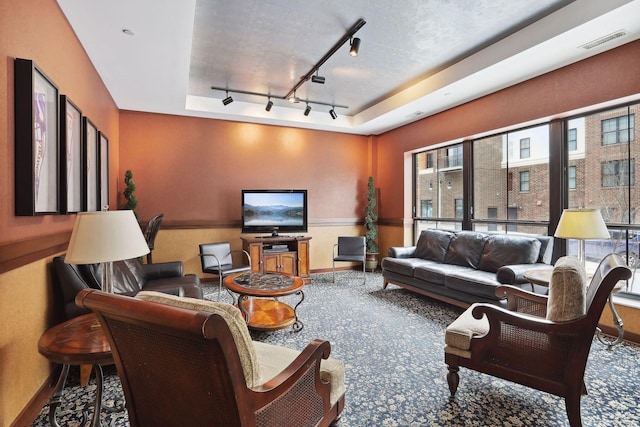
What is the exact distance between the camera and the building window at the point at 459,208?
5.12 metres

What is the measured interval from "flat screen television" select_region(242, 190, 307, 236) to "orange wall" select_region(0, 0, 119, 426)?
10.1 ft

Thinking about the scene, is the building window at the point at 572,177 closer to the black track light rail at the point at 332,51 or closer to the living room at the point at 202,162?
the living room at the point at 202,162

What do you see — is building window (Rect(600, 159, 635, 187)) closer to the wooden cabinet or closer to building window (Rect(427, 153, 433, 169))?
building window (Rect(427, 153, 433, 169))

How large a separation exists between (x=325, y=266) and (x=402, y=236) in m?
1.64

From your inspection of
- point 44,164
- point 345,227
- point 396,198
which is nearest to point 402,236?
point 396,198

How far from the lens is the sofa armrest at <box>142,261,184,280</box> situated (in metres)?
3.69

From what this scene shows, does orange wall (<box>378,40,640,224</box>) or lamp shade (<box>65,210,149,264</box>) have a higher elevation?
orange wall (<box>378,40,640,224</box>)

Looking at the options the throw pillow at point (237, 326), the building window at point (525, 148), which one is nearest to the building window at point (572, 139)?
the building window at point (525, 148)

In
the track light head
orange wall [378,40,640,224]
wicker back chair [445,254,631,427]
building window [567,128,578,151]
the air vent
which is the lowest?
wicker back chair [445,254,631,427]

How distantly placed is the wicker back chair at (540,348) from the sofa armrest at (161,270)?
10.2ft

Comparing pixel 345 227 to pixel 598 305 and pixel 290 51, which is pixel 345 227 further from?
pixel 598 305

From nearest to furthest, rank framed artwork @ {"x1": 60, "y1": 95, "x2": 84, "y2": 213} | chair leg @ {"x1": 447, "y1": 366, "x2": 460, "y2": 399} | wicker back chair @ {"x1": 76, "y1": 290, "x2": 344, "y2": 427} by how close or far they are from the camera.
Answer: wicker back chair @ {"x1": 76, "y1": 290, "x2": 344, "y2": 427}, chair leg @ {"x1": 447, "y1": 366, "x2": 460, "y2": 399}, framed artwork @ {"x1": 60, "y1": 95, "x2": 84, "y2": 213}

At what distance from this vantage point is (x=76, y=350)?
4.95ft

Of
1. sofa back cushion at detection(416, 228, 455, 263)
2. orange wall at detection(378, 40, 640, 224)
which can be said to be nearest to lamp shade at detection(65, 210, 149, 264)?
Result: sofa back cushion at detection(416, 228, 455, 263)
